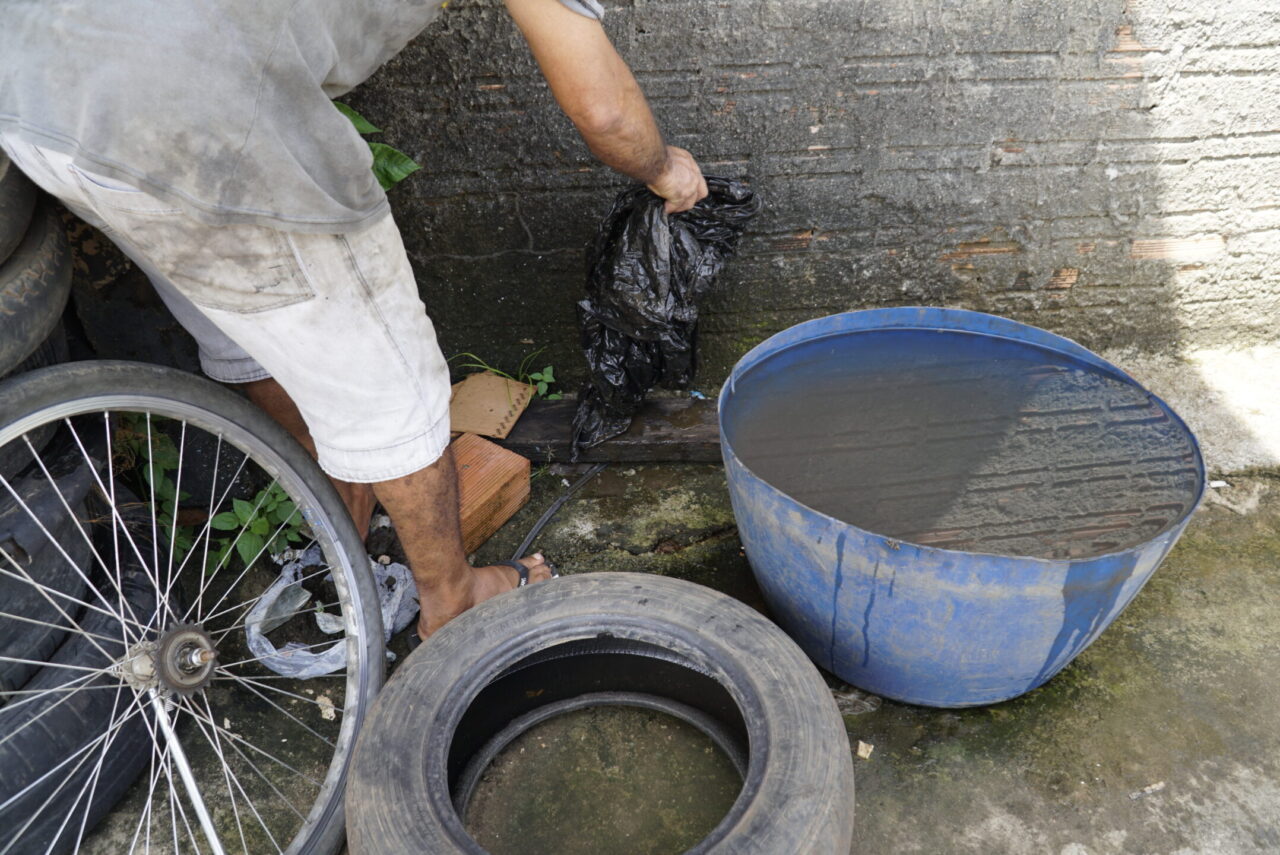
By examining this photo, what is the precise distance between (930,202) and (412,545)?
6.57 feet

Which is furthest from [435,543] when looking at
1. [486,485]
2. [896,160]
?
[896,160]

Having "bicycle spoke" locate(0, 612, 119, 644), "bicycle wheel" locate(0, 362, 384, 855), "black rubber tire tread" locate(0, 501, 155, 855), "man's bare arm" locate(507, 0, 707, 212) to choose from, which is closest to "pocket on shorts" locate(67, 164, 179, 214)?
"bicycle wheel" locate(0, 362, 384, 855)

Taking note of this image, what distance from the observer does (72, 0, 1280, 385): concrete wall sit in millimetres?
2451

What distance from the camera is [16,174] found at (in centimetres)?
160

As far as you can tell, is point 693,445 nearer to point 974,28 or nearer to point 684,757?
point 684,757

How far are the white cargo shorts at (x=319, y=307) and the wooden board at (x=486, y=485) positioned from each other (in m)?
0.54

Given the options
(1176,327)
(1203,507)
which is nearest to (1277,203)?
(1176,327)

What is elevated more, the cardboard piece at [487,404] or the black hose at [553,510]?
the cardboard piece at [487,404]

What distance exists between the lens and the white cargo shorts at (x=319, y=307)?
A: 144cm

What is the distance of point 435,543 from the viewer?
2037 millimetres

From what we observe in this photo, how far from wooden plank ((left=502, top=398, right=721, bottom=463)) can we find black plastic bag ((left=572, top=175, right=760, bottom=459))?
0.95 feet

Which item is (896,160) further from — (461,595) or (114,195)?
(114,195)

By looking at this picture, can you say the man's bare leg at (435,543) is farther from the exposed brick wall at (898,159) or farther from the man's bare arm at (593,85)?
the exposed brick wall at (898,159)

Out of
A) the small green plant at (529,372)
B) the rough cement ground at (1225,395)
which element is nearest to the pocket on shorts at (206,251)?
the small green plant at (529,372)
